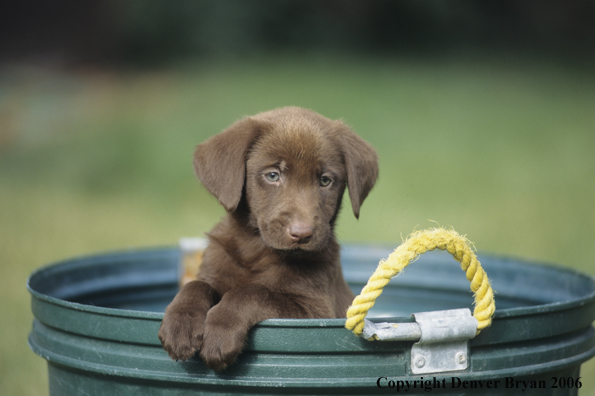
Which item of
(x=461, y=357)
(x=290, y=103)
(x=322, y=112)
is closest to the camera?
(x=461, y=357)

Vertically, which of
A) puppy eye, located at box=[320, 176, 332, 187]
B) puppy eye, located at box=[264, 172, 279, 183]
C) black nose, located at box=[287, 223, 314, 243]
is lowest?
black nose, located at box=[287, 223, 314, 243]

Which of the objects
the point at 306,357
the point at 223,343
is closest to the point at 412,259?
the point at 306,357

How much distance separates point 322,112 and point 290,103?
0.60 meters

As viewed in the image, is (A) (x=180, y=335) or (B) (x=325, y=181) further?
(B) (x=325, y=181)

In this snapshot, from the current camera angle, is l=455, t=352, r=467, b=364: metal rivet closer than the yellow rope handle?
No

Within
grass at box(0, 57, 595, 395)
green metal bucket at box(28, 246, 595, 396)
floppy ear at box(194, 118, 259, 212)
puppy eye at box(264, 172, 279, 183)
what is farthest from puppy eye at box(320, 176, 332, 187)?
grass at box(0, 57, 595, 395)

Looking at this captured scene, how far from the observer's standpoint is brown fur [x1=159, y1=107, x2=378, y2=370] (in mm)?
2527

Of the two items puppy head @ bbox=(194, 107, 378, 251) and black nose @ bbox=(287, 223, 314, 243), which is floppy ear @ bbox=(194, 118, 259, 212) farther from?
black nose @ bbox=(287, 223, 314, 243)

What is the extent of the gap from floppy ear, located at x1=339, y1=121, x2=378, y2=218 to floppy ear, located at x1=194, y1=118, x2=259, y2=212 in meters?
0.39

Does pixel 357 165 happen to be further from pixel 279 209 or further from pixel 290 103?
pixel 290 103

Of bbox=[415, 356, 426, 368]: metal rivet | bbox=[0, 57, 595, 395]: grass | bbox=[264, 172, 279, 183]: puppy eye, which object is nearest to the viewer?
bbox=[415, 356, 426, 368]: metal rivet

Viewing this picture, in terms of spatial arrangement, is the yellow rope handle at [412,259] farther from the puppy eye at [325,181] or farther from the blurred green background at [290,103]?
the blurred green background at [290,103]

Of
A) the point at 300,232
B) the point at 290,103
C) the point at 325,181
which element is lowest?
the point at 290,103

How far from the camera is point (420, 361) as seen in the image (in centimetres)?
215
